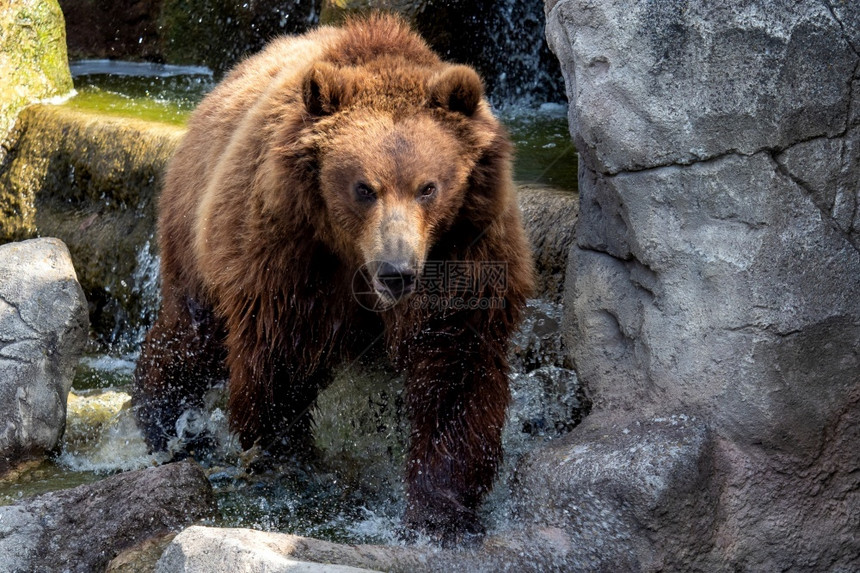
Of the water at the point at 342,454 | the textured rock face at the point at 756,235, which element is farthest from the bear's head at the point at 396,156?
the water at the point at 342,454

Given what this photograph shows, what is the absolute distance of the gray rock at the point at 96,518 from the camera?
4.81 meters

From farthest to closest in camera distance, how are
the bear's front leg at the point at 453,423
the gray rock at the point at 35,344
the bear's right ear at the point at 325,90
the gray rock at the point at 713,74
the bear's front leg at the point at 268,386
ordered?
the gray rock at the point at 35,344, the bear's front leg at the point at 268,386, the bear's front leg at the point at 453,423, the bear's right ear at the point at 325,90, the gray rock at the point at 713,74

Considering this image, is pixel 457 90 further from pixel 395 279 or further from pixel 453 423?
pixel 453 423

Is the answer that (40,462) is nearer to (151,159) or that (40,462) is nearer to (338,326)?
(338,326)

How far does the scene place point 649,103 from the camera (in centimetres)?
451

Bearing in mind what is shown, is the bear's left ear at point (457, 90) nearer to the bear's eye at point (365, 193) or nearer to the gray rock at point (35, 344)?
the bear's eye at point (365, 193)

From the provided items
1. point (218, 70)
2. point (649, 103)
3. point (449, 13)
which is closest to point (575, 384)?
point (649, 103)

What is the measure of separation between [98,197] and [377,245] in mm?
5269

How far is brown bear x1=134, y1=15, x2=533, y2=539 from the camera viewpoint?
4461mm

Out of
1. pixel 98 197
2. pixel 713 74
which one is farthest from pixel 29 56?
pixel 713 74

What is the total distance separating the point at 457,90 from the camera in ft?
15.1

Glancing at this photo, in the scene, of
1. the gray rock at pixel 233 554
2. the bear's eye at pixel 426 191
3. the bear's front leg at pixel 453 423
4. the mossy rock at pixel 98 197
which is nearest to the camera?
the gray rock at pixel 233 554

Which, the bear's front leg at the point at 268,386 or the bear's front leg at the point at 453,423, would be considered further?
the bear's front leg at the point at 268,386

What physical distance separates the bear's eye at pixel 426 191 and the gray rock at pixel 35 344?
3039 millimetres
